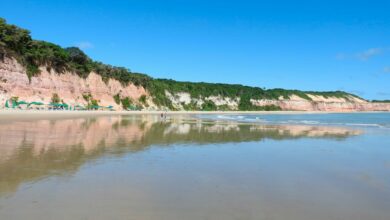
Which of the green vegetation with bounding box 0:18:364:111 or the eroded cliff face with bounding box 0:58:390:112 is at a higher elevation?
the green vegetation with bounding box 0:18:364:111

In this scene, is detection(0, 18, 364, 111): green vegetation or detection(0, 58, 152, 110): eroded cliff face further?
detection(0, 18, 364, 111): green vegetation

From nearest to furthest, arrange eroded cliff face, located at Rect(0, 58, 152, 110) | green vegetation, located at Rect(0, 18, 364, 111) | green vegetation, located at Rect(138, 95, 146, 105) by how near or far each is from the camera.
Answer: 1. eroded cliff face, located at Rect(0, 58, 152, 110)
2. green vegetation, located at Rect(0, 18, 364, 111)
3. green vegetation, located at Rect(138, 95, 146, 105)

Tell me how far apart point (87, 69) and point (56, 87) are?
390 inches

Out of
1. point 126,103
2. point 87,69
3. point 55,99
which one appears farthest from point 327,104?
→ point 55,99

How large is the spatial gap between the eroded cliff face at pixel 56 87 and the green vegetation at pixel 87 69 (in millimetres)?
954

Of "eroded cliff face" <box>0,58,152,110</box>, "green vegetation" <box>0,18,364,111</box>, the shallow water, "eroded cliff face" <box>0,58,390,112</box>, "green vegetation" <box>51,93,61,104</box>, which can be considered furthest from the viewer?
"green vegetation" <box>51,93,61,104</box>

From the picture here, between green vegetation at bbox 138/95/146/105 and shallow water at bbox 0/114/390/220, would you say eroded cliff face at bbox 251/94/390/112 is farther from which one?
shallow water at bbox 0/114/390/220

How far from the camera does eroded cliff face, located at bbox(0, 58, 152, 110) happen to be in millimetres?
39531

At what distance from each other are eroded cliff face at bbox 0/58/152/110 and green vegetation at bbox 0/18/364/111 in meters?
0.95

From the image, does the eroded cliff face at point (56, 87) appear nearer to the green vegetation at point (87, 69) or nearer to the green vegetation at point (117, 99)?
the green vegetation at point (117, 99)

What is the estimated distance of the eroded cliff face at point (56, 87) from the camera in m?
39.5

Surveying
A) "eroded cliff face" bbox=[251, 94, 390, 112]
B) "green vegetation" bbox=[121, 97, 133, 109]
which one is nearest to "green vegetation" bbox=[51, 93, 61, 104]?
"green vegetation" bbox=[121, 97, 133, 109]

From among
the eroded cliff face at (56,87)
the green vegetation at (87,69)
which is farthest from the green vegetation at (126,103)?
the eroded cliff face at (56,87)

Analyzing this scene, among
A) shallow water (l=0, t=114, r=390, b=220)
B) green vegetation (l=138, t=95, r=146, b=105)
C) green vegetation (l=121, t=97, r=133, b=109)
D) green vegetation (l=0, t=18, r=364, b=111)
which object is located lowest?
shallow water (l=0, t=114, r=390, b=220)
